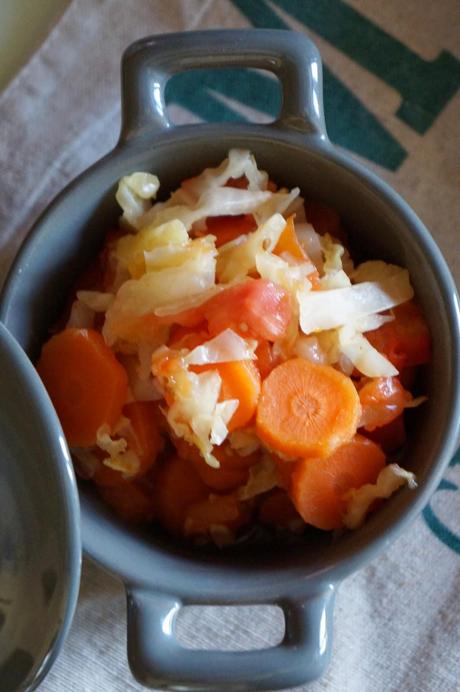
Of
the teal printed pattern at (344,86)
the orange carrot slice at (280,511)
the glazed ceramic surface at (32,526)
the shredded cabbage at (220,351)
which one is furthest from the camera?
the teal printed pattern at (344,86)

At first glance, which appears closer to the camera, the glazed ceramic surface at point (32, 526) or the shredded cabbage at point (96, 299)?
the glazed ceramic surface at point (32, 526)

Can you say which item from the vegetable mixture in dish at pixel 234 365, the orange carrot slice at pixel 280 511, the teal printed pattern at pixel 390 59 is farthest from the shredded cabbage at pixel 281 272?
the teal printed pattern at pixel 390 59

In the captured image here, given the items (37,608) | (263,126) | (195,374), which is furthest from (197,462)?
(263,126)

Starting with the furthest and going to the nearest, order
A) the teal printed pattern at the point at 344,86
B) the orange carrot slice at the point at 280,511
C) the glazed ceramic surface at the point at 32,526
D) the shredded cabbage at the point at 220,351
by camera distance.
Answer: the teal printed pattern at the point at 344,86 < the orange carrot slice at the point at 280,511 < the shredded cabbage at the point at 220,351 < the glazed ceramic surface at the point at 32,526

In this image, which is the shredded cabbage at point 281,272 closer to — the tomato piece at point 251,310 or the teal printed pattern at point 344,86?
the tomato piece at point 251,310

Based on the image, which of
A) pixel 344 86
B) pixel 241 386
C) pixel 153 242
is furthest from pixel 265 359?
pixel 344 86

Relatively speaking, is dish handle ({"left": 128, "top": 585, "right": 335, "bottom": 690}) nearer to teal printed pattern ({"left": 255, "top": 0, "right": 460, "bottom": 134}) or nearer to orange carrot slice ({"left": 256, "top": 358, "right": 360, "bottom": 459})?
orange carrot slice ({"left": 256, "top": 358, "right": 360, "bottom": 459})

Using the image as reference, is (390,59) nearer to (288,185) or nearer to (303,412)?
(288,185)

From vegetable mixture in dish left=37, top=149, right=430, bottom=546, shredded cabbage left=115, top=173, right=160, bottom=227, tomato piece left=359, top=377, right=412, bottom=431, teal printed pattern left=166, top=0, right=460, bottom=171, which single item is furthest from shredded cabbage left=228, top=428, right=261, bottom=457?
teal printed pattern left=166, top=0, right=460, bottom=171
